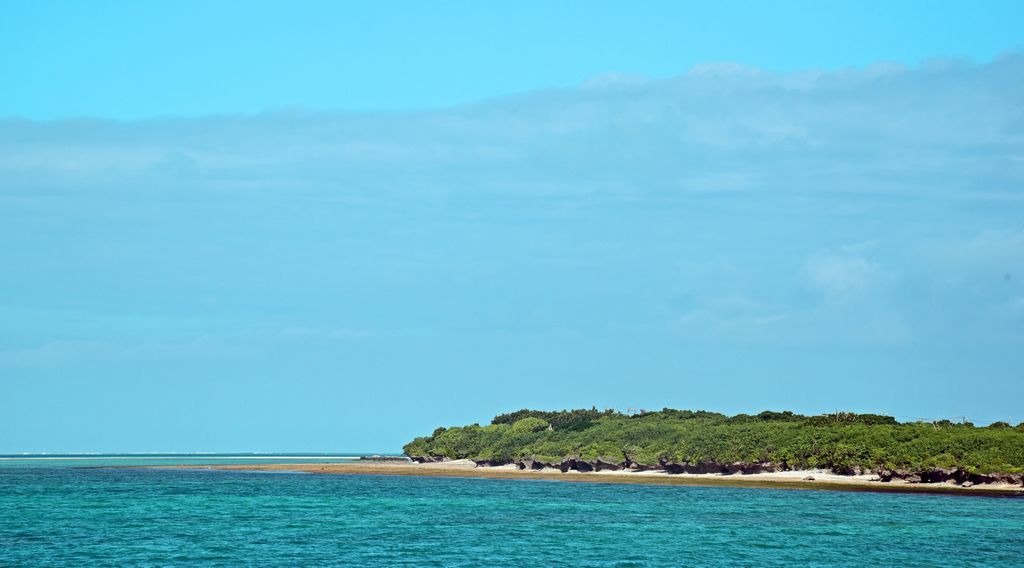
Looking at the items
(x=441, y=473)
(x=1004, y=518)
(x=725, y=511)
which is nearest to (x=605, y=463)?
(x=441, y=473)

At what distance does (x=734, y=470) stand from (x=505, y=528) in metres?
72.8

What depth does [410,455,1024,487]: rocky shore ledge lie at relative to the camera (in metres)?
112

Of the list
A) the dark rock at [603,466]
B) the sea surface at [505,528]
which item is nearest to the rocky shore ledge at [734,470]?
the dark rock at [603,466]

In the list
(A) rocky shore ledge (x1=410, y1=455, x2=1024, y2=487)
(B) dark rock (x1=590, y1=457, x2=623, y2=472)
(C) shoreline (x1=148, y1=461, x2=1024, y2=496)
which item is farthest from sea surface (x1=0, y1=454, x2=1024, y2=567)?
(B) dark rock (x1=590, y1=457, x2=623, y2=472)

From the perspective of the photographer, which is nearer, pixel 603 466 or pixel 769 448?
pixel 769 448

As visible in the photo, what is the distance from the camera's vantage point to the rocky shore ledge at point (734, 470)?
111875mm

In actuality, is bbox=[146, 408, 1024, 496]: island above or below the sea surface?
above

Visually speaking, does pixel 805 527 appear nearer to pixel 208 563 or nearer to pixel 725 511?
pixel 725 511

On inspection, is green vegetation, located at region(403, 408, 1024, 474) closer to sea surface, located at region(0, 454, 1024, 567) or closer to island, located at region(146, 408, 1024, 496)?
island, located at region(146, 408, 1024, 496)

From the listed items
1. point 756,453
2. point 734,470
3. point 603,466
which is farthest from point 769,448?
point 603,466

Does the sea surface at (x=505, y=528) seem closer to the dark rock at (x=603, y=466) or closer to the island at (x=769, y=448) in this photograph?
the island at (x=769, y=448)

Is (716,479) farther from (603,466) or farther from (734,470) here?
(603,466)

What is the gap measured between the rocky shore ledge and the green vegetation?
1.77 feet

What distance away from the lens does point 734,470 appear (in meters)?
143
